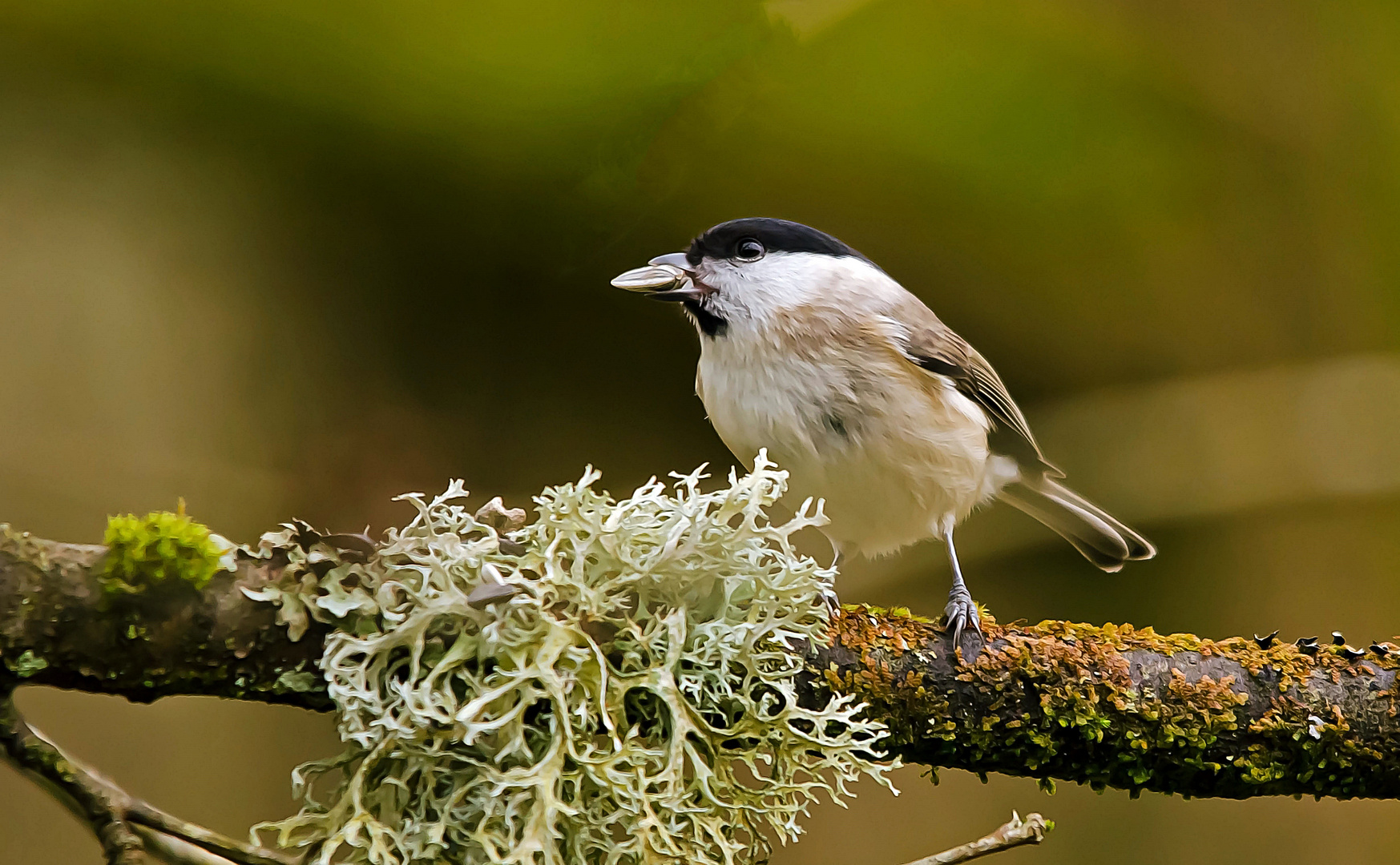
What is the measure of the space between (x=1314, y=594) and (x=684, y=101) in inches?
86.2

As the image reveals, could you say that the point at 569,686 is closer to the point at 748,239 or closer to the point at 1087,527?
the point at 748,239

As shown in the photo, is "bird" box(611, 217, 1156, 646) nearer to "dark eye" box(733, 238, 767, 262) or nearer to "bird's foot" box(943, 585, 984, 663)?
"dark eye" box(733, 238, 767, 262)

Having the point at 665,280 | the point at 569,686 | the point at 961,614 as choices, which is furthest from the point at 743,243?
the point at 569,686

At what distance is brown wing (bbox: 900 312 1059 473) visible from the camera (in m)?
1.70

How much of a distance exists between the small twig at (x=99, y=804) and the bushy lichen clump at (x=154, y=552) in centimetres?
13

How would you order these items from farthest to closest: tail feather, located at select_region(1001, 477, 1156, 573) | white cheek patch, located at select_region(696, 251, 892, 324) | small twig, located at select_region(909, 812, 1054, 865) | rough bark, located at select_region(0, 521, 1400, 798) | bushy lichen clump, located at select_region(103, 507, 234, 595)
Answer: tail feather, located at select_region(1001, 477, 1156, 573) < white cheek patch, located at select_region(696, 251, 892, 324) < rough bark, located at select_region(0, 521, 1400, 798) < small twig, located at select_region(909, 812, 1054, 865) < bushy lichen clump, located at select_region(103, 507, 234, 595)

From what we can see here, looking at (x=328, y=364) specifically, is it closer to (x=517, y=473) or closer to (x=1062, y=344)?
(x=517, y=473)

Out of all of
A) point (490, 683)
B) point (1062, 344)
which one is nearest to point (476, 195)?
point (490, 683)

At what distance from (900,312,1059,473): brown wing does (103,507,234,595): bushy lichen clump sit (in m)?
1.15

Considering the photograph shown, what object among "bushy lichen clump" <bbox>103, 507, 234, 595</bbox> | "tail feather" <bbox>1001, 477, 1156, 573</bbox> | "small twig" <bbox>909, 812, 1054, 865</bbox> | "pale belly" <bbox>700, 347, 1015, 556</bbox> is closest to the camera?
"bushy lichen clump" <bbox>103, 507, 234, 595</bbox>

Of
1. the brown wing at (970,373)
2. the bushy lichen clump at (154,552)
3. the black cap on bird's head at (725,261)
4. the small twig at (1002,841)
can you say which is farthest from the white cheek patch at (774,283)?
the bushy lichen clump at (154,552)

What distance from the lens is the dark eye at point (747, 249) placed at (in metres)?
1.70

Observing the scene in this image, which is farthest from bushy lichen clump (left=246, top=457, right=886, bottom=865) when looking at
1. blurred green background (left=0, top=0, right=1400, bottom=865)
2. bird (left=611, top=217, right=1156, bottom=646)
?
bird (left=611, top=217, right=1156, bottom=646)

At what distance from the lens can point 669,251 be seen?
2.05 metres
